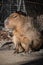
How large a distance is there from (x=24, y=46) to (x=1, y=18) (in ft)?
7.54

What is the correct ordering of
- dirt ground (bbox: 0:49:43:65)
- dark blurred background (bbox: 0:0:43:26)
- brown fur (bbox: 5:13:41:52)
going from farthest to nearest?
dark blurred background (bbox: 0:0:43:26), brown fur (bbox: 5:13:41:52), dirt ground (bbox: 0:49:43:65)

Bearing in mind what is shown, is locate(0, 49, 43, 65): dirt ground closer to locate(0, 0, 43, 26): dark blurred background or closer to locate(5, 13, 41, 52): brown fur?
locate(5, 13, 41, 52): brown fur

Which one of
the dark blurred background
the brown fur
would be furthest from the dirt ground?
the dark blurred background

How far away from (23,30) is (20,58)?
0.39 metres

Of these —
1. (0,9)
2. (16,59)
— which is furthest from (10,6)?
(16,59)

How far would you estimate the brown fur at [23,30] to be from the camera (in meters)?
3.13

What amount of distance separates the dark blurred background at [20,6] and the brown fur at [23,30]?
82.5 inches

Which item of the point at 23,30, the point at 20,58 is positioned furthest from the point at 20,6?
the point at 20,58

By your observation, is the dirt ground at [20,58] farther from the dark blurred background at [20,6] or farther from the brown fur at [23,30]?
the dark blurred background at [20,6]

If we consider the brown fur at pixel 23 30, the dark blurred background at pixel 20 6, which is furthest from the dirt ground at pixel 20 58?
the dark blurred background at pixel 20 6

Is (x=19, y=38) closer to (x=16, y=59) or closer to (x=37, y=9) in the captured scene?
(x=16, y=59)

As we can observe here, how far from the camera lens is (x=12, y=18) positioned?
3137 millimetres

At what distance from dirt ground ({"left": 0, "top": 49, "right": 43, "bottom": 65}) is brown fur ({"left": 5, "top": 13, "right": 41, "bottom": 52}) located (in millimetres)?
155

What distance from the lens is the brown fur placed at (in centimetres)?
313
